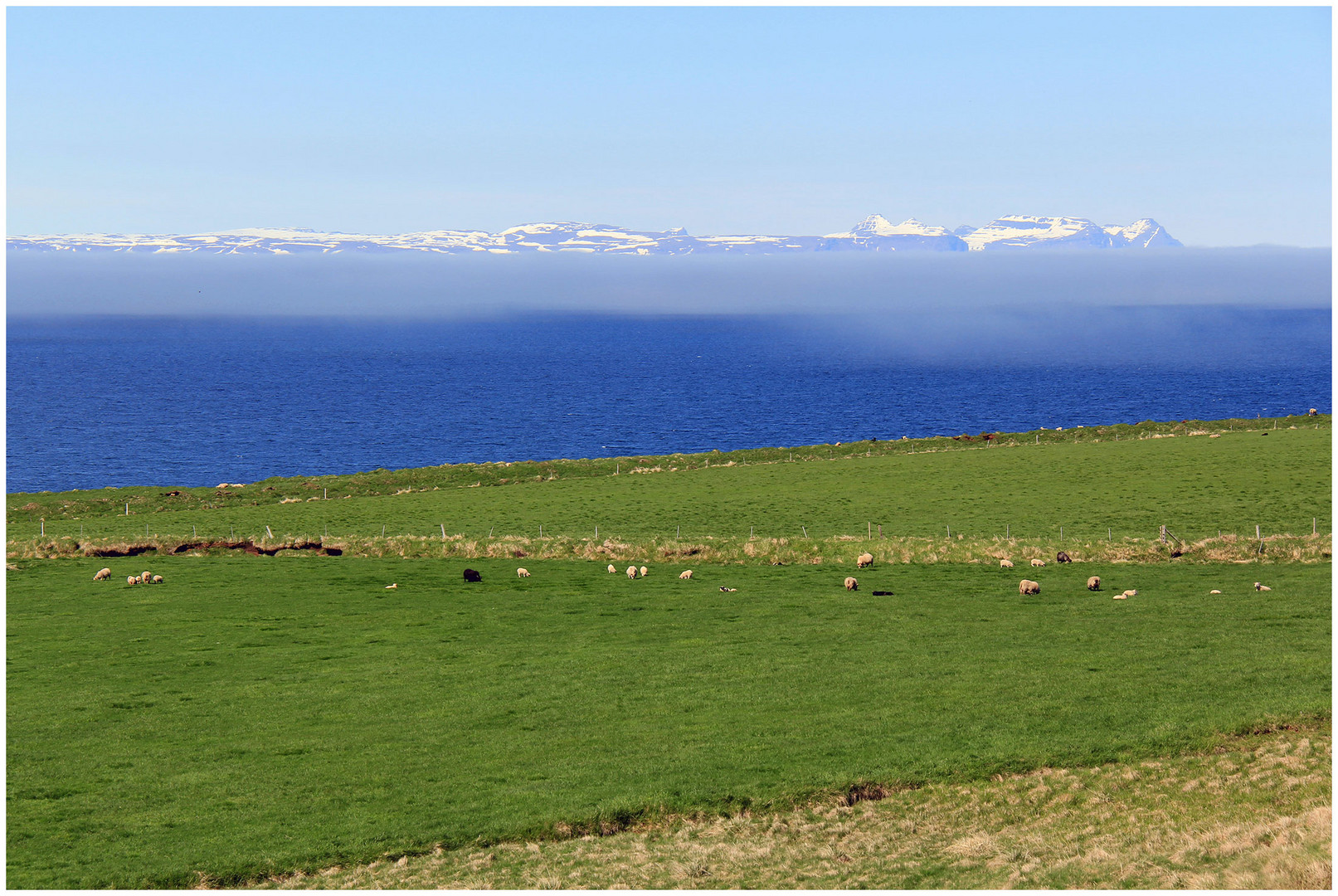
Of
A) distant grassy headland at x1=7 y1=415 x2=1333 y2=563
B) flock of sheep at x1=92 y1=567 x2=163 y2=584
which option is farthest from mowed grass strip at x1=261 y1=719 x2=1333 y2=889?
flock of sheep at x1=92 y1=567 x2=163 y2=584

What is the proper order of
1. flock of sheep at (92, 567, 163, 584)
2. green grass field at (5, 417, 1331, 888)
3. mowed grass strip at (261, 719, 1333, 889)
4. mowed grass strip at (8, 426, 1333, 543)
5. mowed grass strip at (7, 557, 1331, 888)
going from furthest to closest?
1. mowed grass strip at (8, 426, 1333, 543)
2. flock of sheep at (92, 567, 163, 584)
3. green grass field at (5, 417, 1331, 888)
4. mowed grass strip at (7, 557, 1331, 888)
5. mowed grass strip at (261, 719, 1333, 889)

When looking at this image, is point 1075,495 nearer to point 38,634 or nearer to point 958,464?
point 958,464

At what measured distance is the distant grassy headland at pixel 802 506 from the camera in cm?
5816

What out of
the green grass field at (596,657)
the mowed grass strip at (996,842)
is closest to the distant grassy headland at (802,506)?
the green grass field at (596,657)

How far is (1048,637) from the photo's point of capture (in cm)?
4059

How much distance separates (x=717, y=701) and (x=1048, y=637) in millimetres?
13985

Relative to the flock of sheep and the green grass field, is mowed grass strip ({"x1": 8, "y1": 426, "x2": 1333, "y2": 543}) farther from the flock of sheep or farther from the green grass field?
the flock of sheep

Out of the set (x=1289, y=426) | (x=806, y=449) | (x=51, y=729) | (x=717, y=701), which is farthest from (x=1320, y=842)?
(x=1289, y=426)

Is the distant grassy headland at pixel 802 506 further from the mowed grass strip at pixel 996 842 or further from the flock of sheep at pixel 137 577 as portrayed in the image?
the mowed grass strip at pixel 996 842

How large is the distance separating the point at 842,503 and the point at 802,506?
277cm

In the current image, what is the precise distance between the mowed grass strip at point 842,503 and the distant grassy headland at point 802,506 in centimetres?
23

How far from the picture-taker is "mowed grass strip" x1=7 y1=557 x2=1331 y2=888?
26047 millimetres

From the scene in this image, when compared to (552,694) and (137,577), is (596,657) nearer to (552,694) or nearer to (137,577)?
(552,694)

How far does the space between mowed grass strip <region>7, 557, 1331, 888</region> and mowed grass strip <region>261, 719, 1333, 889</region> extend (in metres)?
0.96
